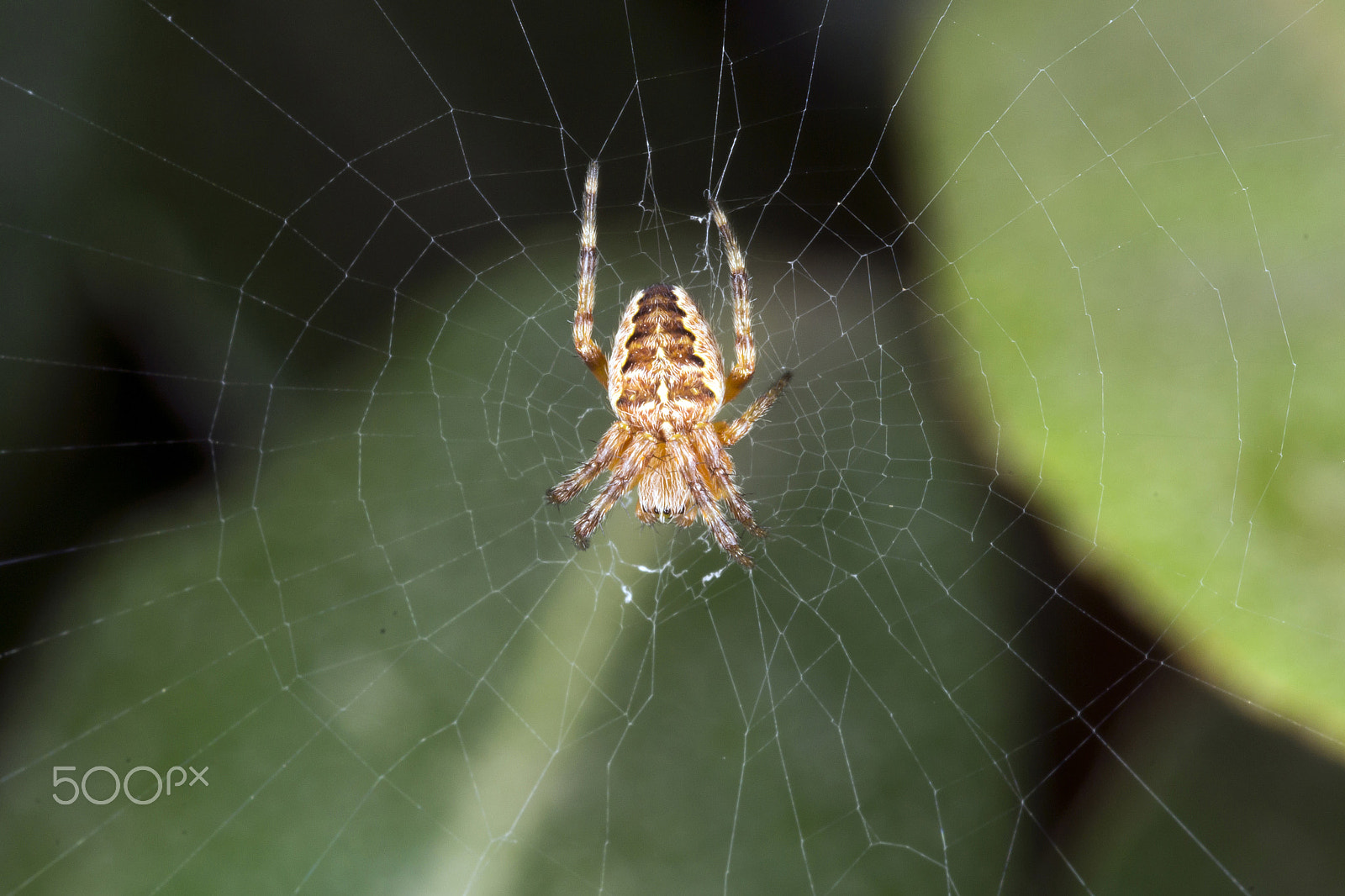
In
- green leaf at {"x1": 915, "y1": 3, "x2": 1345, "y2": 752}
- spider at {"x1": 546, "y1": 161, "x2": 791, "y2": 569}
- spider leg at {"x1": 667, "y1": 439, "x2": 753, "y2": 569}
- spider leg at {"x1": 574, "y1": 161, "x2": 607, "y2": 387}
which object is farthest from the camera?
spider leg at {"x1": 667, "y1": 439, "x2": 753, "y2": 569}

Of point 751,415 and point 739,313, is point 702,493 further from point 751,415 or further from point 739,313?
point 739,313

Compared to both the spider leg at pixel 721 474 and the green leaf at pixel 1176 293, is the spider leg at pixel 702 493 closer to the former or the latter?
the spider leg at pixel 721 474

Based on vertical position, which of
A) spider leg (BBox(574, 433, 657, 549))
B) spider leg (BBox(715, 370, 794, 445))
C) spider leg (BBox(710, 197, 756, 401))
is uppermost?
spider leg (BBox(710, 197, 756, 401))

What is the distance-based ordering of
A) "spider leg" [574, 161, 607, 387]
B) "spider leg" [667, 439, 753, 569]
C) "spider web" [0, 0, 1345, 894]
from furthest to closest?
1. "spider leg" [667, 439, 753, 569]
2. "spider leg" [574, 161, 607, 387]
3. "spider web" [0, 0, 1345, 894]

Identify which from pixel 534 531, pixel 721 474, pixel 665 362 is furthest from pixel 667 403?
pixel 534 531

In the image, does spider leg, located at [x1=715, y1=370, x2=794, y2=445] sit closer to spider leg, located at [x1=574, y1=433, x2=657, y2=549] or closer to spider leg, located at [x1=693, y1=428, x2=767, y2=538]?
spider leg, located at [x1=693, y1=428, x2=767, y2=538]

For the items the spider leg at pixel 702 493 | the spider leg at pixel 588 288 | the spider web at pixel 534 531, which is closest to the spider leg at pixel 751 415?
the spider leg at pixel 702 493

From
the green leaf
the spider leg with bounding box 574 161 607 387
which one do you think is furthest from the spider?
the green leaf

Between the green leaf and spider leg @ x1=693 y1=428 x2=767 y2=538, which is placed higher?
the green leaf
